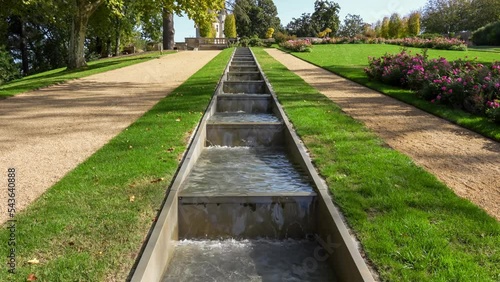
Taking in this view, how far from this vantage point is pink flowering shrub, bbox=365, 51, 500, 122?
8844mm

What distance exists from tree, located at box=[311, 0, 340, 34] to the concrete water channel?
7396cm

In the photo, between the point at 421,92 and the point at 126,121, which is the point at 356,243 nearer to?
the point at 126,121

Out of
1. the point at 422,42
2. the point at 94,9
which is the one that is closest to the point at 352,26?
the point at 422,42

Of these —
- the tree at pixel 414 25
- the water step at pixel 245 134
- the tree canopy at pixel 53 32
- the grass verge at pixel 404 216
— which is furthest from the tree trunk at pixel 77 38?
the tree at pixel 414 25

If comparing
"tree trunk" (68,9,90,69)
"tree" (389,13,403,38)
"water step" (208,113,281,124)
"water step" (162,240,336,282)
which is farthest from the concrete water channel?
"tree" (389,13,403,38)

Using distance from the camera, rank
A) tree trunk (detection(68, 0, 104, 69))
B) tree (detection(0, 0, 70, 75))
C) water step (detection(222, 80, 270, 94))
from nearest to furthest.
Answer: water step (detection(222, 80, 270, 94)), tree trunk (detection(68, 0, 104, 69)), tree (detection(0, 0, 70, 75))

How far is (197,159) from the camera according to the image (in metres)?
6.81

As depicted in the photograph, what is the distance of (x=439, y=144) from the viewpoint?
6656 mm

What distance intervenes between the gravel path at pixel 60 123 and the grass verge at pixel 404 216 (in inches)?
133

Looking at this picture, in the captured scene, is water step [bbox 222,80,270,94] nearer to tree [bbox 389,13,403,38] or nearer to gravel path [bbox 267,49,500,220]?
gravel path [bbox 267,49,500,220]

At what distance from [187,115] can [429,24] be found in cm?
6726

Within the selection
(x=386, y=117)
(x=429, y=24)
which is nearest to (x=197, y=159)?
(x=386, y=117)

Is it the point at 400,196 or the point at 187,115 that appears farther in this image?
the point at 187,115

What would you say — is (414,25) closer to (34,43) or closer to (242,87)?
(34,43)
